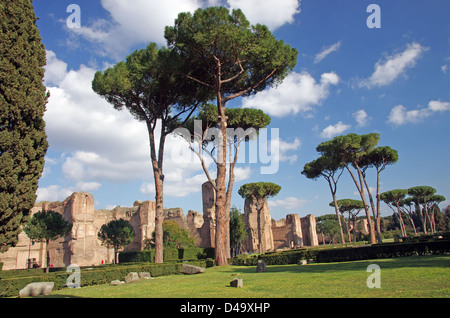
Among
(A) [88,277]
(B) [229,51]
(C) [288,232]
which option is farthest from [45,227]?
(C) [288,232]

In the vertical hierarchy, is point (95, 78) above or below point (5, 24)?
above

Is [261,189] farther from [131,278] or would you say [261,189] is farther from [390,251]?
[131,278]

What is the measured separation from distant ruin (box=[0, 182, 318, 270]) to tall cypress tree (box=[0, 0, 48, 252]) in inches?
858

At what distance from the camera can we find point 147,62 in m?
17.0

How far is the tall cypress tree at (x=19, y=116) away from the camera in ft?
31.9

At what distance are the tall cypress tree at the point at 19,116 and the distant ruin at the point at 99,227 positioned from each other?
858 inches

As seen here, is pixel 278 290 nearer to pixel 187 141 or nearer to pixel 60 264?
pixel 187 141

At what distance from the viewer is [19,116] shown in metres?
10.4

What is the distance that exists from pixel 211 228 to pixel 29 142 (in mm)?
26648

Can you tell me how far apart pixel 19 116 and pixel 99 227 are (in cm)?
2857

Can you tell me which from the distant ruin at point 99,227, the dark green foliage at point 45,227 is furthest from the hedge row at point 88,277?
the distant ruin at point 99,227

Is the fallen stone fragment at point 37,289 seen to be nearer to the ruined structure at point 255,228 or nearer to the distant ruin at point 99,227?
the distant ruin at point 99,227
